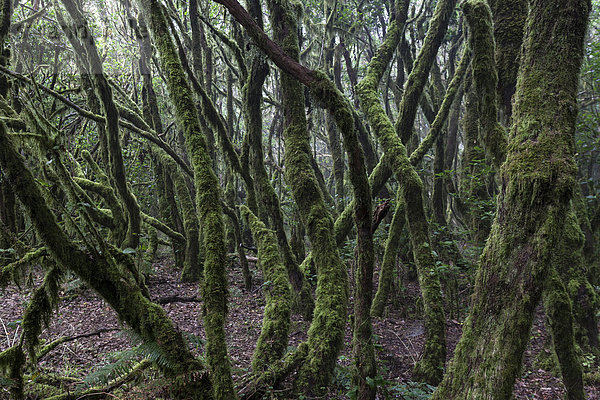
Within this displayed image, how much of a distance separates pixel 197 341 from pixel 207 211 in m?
1.30

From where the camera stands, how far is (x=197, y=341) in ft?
11.5

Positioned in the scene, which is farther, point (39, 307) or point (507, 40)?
point (507, 40)

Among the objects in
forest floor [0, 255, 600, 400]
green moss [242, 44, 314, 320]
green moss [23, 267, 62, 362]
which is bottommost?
forest floor [0, 255, 600, 400]

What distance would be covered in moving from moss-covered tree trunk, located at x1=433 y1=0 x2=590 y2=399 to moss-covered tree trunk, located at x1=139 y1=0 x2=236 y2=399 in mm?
1732

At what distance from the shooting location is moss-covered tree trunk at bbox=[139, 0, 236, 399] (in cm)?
270

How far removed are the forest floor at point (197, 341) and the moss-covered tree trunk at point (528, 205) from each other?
3.93 ft

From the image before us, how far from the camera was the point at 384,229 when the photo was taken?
9422mm

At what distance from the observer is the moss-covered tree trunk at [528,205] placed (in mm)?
2449

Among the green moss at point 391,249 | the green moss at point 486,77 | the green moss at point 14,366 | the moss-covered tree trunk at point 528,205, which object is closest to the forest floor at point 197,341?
the green moss at point 14,366

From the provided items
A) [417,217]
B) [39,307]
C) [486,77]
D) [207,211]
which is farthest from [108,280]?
[486,77]

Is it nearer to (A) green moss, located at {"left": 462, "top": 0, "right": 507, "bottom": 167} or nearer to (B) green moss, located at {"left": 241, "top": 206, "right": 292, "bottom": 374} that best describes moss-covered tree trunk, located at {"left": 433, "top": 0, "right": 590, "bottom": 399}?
(A) green moss, located at {"left": 462, "top": 0, "right": 507, "bottom": 167}

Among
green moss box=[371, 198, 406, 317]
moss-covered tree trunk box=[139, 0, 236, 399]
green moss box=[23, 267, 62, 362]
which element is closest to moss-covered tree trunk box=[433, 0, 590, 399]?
moss-covered tree trunk box=[139, 0, 236, 399]

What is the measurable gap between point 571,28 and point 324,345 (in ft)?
11.0

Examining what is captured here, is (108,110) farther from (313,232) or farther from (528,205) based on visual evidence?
(528,205)
